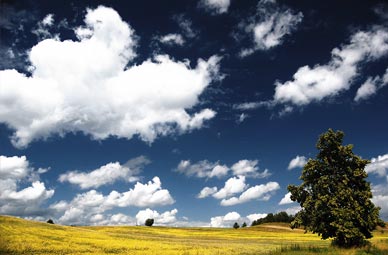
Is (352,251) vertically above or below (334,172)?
below

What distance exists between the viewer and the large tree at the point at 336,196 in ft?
116

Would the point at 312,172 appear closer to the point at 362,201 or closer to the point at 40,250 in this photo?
the point at 362,201

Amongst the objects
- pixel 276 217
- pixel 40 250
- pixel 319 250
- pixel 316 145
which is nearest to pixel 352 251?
pixel 319 250

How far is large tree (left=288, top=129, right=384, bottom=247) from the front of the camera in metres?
35.4

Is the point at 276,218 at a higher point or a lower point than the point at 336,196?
higher

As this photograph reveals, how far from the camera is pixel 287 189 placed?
1598 inches

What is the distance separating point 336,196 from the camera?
120 ft

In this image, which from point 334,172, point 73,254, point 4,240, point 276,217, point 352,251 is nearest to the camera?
point 352,251

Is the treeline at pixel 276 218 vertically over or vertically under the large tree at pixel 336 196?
over

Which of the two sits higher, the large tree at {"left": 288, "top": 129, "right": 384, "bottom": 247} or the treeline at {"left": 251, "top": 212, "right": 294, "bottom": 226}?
the treeline at {"left": 251, "top": 212, "right": 294, "bottom": 226}

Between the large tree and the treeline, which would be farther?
the treeline

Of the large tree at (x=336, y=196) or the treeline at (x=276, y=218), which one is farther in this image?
the treeline at (x=276, y=218)

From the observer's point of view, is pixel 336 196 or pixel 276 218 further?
pixel 276 218

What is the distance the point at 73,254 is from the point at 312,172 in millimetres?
25448
